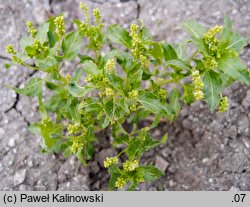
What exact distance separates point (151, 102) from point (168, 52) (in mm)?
658

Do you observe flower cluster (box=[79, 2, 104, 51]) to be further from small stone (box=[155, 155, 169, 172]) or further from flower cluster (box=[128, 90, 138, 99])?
small stone (box=[155, 155, 169, 172])

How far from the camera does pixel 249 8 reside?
4707mm

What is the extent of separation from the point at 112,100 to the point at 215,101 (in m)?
0.85

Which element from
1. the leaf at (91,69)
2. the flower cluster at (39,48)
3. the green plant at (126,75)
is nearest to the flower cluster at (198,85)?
the green plant at (126,75)

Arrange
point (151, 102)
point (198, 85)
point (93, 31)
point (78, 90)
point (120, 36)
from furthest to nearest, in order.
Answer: point (93, 31) → point (120, 36) → point (78, 90) → point (151, 102) → point (198, 85)

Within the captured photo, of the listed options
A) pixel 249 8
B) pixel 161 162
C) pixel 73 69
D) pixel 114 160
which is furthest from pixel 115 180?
pixel 249 8

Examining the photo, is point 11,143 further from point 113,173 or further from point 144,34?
point 144,34

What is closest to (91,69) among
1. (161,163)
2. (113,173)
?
(113,173)

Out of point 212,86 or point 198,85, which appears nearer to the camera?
point 198,85

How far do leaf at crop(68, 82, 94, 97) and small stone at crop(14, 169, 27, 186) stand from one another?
140cm

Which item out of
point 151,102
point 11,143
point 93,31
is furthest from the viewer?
point 11,143

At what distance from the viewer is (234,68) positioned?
3.21m

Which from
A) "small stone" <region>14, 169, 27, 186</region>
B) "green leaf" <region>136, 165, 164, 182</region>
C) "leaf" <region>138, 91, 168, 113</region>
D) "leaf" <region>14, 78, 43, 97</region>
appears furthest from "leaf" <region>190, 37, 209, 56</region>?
"small stone" <region>14, 169, 27, 186</region>

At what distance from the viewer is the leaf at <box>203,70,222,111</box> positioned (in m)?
3.23
